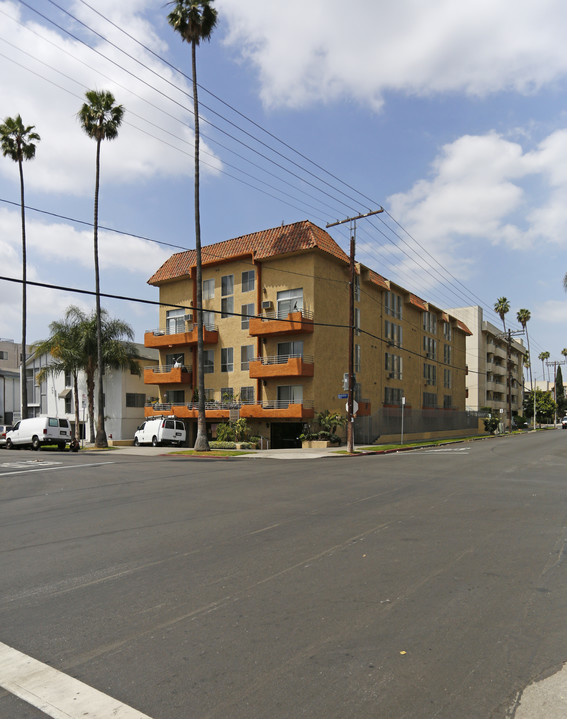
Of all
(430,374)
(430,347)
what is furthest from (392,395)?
(430,347)

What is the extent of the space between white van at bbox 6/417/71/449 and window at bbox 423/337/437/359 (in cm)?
3515

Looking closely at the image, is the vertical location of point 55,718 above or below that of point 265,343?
below

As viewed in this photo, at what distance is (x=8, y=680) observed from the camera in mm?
3906

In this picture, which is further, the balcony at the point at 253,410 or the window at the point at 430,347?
the window at the point at 430,347

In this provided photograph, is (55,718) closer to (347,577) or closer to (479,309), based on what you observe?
(347,577)

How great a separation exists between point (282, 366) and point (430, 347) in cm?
2622

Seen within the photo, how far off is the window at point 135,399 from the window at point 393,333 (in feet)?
71.2

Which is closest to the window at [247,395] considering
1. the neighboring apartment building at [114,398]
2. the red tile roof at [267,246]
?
the red tile roof at [267,246]

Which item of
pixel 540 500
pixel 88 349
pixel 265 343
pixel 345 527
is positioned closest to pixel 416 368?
pixel 265 343

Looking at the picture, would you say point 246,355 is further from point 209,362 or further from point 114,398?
point 114,398

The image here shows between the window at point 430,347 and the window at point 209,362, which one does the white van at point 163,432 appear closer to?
the window at point 209,362

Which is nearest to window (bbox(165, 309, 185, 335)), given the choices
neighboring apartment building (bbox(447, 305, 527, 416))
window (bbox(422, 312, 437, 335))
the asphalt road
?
window (bbox(422, 312, 437, 335))

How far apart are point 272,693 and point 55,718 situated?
1390mm

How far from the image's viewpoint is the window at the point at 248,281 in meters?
39.8
